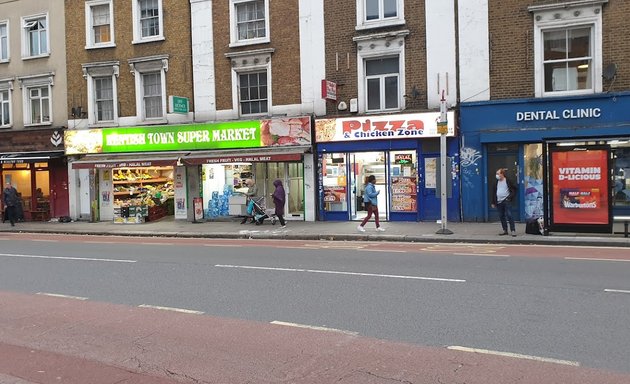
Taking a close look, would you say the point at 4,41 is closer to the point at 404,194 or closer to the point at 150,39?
the point at 150,39

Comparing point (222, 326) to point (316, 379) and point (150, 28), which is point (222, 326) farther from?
point (150, 28)

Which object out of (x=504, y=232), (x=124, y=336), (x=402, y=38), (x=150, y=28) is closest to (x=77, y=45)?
(x=150, y=28)

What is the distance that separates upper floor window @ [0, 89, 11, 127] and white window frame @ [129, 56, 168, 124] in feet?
23.0

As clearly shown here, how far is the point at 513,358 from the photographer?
202 inches

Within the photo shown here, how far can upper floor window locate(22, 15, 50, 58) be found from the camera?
2475 cm

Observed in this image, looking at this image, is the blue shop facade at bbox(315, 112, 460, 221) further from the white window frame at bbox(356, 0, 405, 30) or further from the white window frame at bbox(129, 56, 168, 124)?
the white window frame at bbox(129, 56, 168, 124)

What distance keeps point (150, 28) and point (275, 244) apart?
1249 centimetres

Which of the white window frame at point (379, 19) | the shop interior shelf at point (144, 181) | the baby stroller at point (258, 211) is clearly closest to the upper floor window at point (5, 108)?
the shop interior shelf at point (144, 181)

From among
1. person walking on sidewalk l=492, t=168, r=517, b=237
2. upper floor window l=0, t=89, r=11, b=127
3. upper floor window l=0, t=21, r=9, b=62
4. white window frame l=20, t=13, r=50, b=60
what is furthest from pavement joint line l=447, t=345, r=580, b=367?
upper floor window l=0, t=21, r=9, b=62

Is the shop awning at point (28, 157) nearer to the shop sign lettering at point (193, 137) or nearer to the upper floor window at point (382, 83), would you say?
the shop sign lettering at point (193, 137)

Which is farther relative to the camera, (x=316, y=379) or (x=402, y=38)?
(x=402, y=38)

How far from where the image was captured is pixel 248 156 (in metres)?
19.6

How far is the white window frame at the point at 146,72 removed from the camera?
2231 centimetres

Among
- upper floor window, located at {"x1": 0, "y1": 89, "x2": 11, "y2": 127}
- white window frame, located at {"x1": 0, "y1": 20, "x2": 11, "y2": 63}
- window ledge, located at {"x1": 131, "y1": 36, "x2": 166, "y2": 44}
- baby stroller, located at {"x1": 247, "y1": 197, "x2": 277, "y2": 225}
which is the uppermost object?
white window frame, located at {"x1": 0, "y1": 20, "x2": 11, "y2": 63}
